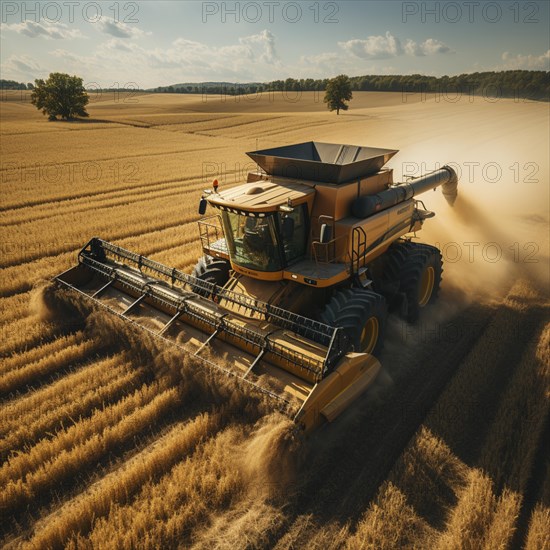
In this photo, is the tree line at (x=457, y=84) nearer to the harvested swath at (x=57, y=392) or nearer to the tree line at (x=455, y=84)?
the tree line at (x=455, y=84)

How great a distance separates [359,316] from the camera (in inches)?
195

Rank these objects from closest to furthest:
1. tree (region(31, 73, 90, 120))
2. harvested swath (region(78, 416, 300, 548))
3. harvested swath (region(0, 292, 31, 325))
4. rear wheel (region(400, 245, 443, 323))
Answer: harvested swath (region(78, 416, 300, 548)) < rear wheel (region(400, 245, 443, 323)) < harvested swath (region(0, 292, 31, 325)) < tree (region(31, 73, 90, 120))

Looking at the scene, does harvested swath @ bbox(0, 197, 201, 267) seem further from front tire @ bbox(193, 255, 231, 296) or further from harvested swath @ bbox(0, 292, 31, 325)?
front tire @ bbox(193, 255, 231, 296)

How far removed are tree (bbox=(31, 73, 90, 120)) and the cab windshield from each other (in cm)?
5175

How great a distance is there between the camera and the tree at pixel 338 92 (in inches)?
Answer: 2031

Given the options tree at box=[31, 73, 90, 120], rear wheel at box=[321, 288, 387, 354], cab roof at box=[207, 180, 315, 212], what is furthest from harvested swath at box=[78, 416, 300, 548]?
tree at box=[31, 73, 90, 120]

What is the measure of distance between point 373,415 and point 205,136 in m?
33.3

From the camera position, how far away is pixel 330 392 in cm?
414

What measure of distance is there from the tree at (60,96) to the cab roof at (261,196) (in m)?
51.6

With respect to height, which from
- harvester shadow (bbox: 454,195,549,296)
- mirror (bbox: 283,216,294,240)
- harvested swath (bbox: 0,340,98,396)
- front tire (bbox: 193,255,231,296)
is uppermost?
mirror (bbox: 283,216,294,240)

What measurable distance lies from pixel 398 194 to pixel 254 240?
291 cm

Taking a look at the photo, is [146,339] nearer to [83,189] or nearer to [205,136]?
[83,189]

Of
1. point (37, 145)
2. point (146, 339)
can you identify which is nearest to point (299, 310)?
point (146, 339)

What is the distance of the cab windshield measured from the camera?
505 cm
